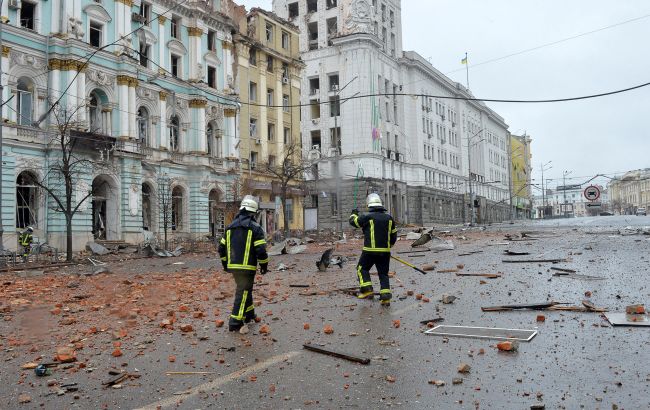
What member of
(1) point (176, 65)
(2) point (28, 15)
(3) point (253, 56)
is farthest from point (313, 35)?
(2) point (28, 15)

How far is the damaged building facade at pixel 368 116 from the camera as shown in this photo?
59.5 m

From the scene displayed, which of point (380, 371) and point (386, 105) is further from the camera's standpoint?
point (386, 105)

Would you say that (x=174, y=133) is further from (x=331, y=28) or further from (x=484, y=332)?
(x=484, y=332)

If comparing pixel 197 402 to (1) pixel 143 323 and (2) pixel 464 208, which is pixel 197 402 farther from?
(2) pixel 464 208

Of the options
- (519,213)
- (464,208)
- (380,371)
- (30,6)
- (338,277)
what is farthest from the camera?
(519,213)

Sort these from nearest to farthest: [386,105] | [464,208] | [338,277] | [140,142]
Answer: [338,277], [140,142], [386,105], [464,208]

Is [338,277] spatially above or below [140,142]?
below

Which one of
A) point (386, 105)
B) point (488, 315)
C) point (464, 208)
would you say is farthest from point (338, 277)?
point (464, 208)

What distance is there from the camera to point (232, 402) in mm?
4566

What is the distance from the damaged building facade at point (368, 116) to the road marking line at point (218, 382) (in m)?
46.9

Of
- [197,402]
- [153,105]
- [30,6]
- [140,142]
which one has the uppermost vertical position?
[30,6]

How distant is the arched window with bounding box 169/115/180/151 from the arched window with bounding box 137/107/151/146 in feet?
7.63

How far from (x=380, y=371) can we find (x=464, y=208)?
81468mm

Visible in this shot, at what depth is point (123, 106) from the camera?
3303 cm
